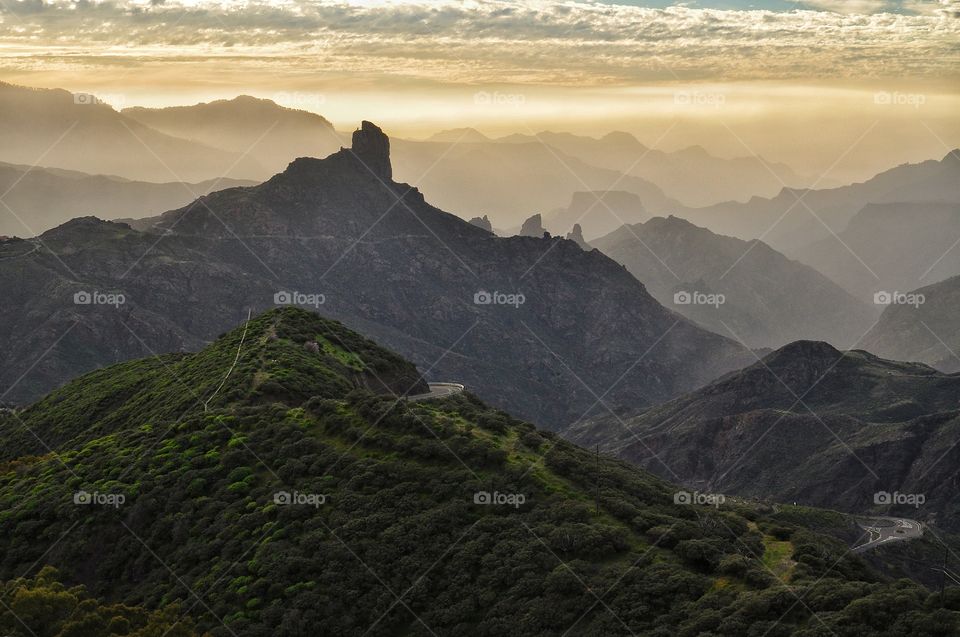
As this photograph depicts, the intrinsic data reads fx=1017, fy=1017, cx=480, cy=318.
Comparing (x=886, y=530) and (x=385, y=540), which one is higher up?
(x=385, y=540)

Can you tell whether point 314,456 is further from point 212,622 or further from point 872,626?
point 872,626

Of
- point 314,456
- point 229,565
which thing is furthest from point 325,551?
point 314,456

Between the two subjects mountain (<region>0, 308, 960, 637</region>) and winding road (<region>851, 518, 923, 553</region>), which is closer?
mountain (<region>0, 308, 960, 637</region>)

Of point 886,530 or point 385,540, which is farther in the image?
point 886,530

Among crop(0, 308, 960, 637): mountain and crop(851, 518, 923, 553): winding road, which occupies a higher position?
crop(0, 308, 960, 637): mountain
